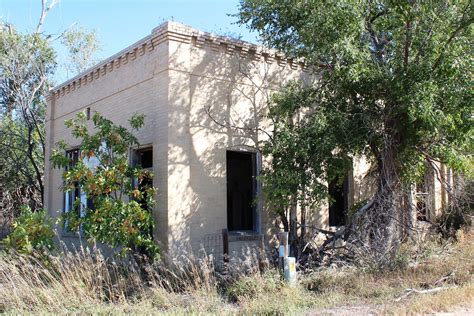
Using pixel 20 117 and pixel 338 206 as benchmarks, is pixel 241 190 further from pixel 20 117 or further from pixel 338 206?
pixel 20 117

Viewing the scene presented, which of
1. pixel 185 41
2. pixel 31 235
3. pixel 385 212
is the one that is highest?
pixel 185 41

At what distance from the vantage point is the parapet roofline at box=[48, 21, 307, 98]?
1147 cm

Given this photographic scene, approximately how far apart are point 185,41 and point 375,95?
4559mm

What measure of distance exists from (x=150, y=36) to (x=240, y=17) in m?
2.23

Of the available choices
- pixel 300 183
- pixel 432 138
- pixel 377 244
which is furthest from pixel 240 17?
pixel 377 244

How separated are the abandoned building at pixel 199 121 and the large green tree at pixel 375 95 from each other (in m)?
1.21

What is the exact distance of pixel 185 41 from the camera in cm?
1162

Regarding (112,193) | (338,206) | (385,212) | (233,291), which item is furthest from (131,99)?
(338,206)

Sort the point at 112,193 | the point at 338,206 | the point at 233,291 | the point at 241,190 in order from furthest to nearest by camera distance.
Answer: the point at 338,206 → the point at 241,190 → the point at 112,193 → the point at 233,291

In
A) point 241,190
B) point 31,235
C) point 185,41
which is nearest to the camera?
point 31,235

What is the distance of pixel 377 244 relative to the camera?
33.9 ft

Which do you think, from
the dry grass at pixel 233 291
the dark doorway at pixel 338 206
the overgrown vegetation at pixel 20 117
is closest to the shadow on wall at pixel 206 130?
the dry grass at pixel 233 291

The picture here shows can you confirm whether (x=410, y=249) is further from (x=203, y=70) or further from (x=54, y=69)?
(x=54, y=69)

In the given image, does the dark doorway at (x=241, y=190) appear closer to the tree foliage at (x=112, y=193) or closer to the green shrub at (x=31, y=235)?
the tree foliage at (x=112, y=193)
